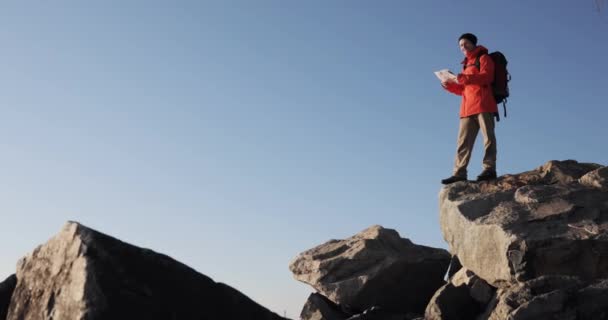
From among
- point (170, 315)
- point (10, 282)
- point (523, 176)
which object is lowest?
point (170, 315)

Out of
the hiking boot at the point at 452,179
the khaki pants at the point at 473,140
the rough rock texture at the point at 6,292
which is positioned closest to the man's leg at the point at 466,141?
the khaki pants at the point at 473,140

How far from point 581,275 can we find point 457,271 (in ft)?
8.78

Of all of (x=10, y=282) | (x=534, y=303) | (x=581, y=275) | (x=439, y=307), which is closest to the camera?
(x=10, y=282)

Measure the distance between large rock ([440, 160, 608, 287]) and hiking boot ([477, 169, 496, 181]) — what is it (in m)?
0.29

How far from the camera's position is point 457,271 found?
14.7 meters

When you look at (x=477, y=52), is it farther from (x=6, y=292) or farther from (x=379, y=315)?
(x=6, y=292)

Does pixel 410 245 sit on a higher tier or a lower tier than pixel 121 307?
higher

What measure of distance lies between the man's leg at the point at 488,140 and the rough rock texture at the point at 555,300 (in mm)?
5245

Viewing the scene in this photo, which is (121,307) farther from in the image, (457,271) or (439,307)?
(457,271)

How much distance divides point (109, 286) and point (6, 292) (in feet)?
7.00

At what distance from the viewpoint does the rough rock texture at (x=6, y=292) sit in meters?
8.53

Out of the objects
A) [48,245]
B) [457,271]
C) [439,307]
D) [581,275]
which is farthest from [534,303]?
[48,245]

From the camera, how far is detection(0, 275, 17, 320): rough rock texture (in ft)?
28.0

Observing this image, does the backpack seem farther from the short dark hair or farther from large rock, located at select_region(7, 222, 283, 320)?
large rock, located at select_region(7, 222, 283, 320)
